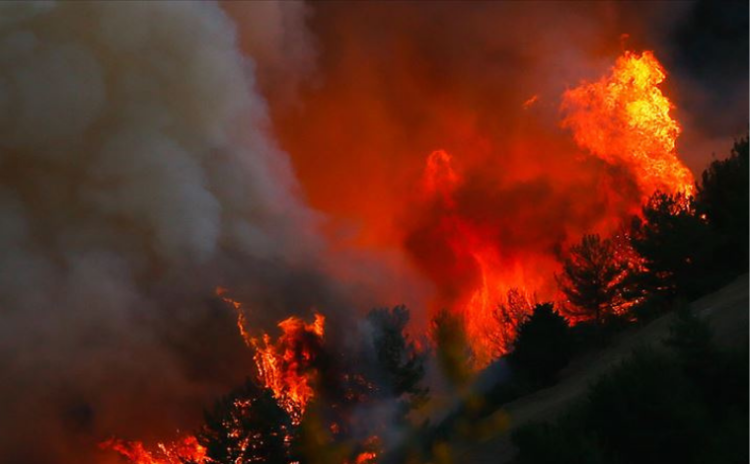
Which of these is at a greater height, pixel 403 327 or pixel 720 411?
pixel 403 327

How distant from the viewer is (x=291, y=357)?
30203mm

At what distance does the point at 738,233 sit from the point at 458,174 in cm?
2063

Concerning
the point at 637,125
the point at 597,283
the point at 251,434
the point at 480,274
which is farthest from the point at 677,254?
the point at 251,434

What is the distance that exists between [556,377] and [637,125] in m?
18.8

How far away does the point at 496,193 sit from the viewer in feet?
159

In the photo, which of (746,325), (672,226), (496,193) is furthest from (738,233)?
(496,193)

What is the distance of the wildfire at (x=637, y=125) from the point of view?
4216cm

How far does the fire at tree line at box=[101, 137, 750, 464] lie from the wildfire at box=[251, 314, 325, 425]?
0.18 ft

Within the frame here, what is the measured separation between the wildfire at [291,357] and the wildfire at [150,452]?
2.97 m

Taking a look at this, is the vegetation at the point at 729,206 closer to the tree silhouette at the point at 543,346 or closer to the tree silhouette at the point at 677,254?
the tree silhouette at the point at 677,254

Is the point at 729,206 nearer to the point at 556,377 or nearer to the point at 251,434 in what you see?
the point at 556,377

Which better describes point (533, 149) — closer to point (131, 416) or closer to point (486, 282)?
point (486, 282)

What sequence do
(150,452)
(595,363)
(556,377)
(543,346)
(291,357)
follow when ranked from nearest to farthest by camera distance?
1. (595,363)
2. (556,377)
3. (543,346)
4. (150,452)
5. (291,357)

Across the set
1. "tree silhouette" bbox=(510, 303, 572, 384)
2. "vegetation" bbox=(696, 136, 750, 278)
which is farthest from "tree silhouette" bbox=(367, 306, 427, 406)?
"vegetation" bbox=(696, 136, 750, 278)
